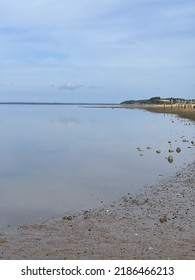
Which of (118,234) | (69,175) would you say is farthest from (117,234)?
(69,175)

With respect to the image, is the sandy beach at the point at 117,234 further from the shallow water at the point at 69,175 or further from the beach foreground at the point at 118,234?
the shallow water at the point at 69,175

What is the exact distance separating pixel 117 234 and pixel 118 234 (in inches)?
1.2

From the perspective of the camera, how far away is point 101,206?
1536cm

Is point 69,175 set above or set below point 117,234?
above

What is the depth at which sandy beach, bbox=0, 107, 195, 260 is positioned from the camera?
10.1 meters

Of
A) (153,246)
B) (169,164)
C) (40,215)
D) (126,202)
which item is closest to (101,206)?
(126,202)

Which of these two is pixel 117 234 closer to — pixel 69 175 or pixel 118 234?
pixel 118 234

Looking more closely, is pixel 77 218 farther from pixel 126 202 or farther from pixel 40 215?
pixel 126 202

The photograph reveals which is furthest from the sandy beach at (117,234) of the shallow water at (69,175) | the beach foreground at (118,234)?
the shallow water at (69,175)

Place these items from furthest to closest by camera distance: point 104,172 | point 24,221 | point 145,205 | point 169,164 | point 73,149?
point 73,149 → point 169,164 → point 104,172 → point 145,205 → point 24,221

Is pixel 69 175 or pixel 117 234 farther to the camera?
pixel 69 175

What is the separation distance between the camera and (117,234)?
11742 millimetres

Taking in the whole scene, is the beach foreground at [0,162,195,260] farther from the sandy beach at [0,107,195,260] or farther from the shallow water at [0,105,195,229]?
the shallow water at [0,105,195,229]

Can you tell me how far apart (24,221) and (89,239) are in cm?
300
